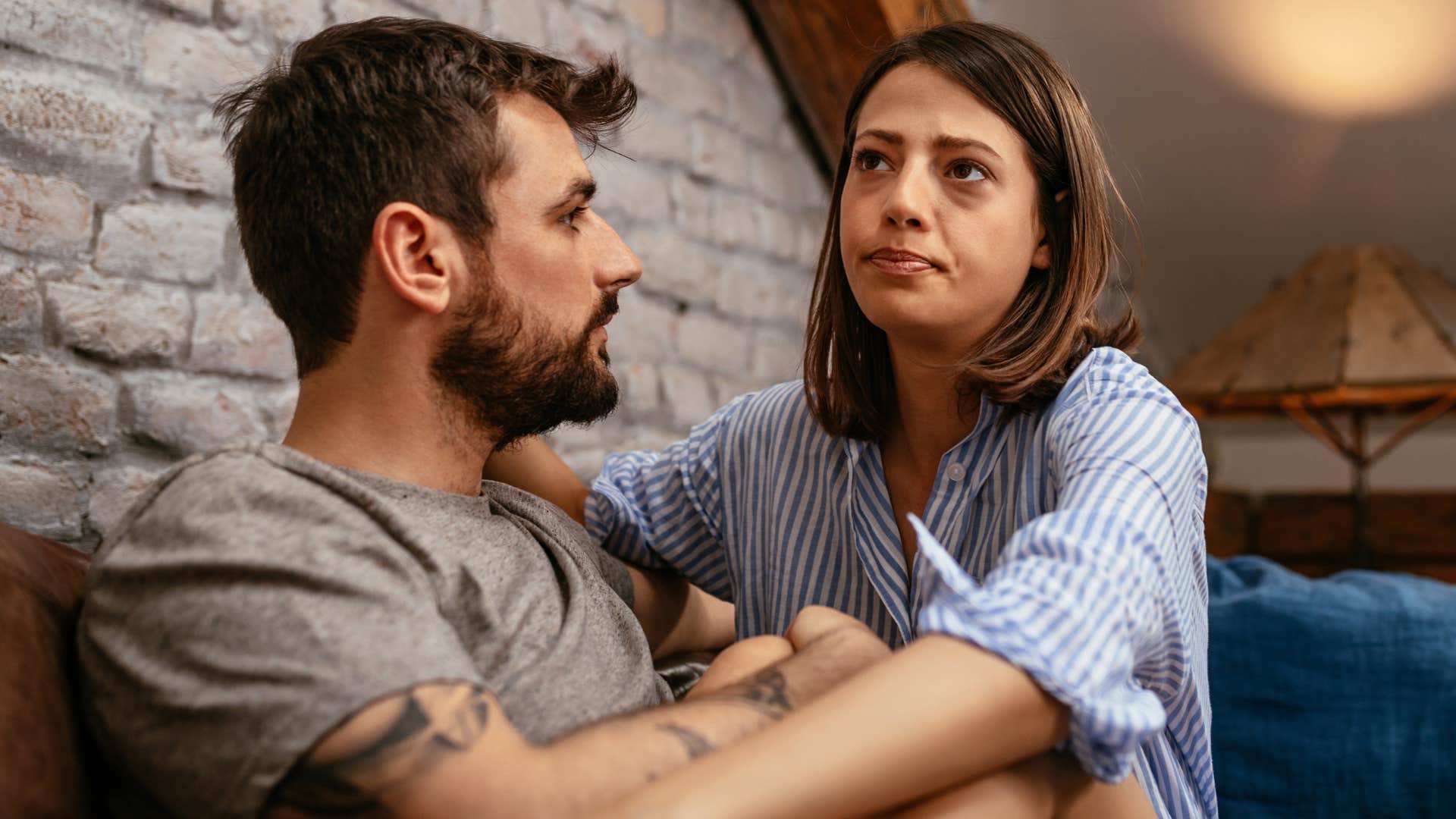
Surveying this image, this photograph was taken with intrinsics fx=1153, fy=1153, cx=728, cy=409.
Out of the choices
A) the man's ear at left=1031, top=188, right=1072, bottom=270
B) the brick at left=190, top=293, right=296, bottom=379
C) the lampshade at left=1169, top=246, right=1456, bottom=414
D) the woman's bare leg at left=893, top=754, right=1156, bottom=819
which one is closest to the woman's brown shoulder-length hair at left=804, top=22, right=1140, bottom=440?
the man's ear at left=1031, top=188, right=1072, bottom=270

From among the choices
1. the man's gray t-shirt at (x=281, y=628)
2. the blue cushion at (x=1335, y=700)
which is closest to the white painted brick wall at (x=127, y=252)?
the man's gray t-shirt at (x=281, y=628)

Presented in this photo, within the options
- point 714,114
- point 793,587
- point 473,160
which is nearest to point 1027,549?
point 793,587

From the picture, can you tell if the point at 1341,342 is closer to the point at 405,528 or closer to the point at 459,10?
the point at 459,10

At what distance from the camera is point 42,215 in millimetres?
1326

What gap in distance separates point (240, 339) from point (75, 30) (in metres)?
0.42

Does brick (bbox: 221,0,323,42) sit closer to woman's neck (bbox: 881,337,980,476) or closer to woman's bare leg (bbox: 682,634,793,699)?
woman's neck (bbox: 881,337,980,476)

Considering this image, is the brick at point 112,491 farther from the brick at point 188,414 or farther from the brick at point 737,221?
the brick at point 737,221

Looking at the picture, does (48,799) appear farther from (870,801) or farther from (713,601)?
(713,601)

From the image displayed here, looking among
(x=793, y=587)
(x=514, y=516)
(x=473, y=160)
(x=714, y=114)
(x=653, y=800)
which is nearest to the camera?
(x=653, y=800)

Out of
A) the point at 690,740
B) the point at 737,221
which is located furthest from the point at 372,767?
the point at 737,221

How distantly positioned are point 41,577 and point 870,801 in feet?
2.34

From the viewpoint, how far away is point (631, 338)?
2.26m

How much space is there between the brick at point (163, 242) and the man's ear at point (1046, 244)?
1061mm

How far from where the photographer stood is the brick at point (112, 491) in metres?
1.37
